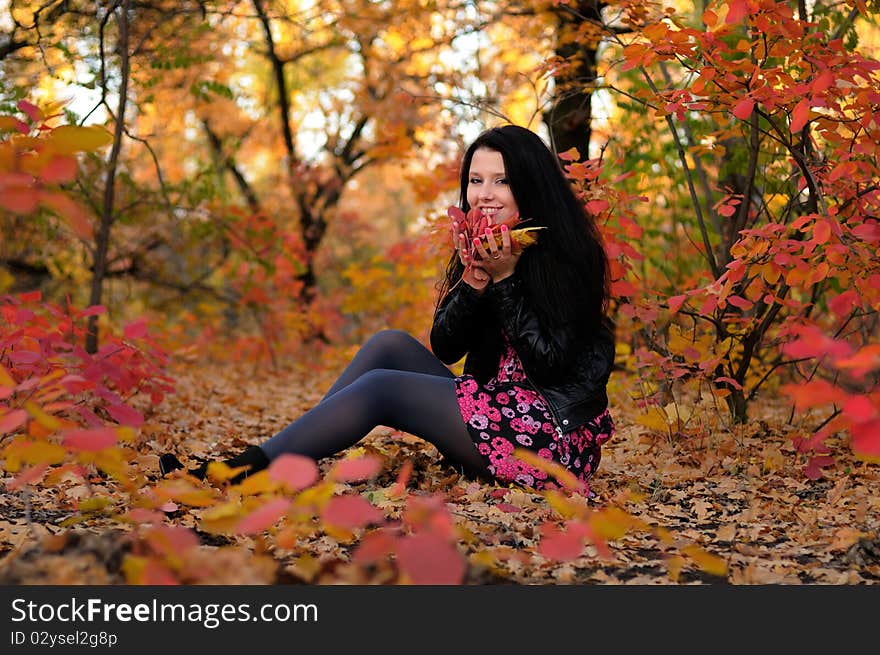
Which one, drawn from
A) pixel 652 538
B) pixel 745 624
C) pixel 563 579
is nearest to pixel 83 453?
pixel 563 579

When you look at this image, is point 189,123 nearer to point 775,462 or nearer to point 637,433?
point 637,433

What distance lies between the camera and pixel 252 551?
191 centimetres

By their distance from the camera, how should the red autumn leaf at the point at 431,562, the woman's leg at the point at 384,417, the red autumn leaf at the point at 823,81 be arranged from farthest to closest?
1. the woman's leg at the point at 384,417
2. the red autumn leaf at the point at 823,81
3. the red autumn leaf at the point at 431,562

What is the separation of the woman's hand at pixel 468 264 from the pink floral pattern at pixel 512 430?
0.32m

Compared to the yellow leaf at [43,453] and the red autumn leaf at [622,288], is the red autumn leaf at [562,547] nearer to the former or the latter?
the yellow leaf at [43,453]

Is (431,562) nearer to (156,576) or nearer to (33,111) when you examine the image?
(156,576)

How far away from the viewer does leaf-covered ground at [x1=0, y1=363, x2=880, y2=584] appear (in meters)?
1.52

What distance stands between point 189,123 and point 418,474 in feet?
28.6

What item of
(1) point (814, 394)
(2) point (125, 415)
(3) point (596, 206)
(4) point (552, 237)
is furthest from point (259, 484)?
(3) point (596, 206)

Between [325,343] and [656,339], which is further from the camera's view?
A: [325,343]

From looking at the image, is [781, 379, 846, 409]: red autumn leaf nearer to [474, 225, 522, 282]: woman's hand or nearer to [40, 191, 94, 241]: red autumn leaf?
[40, 191, 94, 241]: red autumn leaf

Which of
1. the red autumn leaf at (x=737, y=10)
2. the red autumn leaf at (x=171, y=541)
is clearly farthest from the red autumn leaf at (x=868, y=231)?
the red autumn leaf at (x=171, y=541)

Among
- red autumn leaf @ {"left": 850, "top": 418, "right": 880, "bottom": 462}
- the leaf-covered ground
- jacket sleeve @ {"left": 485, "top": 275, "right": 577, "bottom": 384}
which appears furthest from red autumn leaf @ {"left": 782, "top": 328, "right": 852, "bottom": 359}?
jacket sleeve @ {"left": 485, "top": 275, "right": 577, "bottom": 384}

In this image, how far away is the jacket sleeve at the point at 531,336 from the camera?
248 cm
